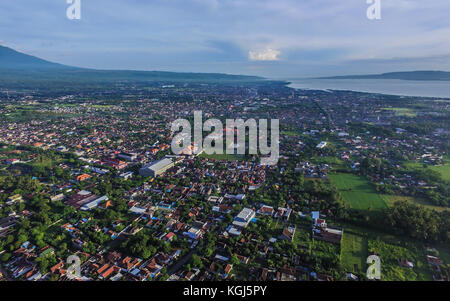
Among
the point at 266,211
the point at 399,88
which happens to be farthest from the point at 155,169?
the point at 399,88

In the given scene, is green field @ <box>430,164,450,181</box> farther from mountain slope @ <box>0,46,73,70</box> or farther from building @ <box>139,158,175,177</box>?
mountain slope @ <box>0,46,73,70</box>

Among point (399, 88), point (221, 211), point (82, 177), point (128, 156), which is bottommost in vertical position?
point (221, 211)

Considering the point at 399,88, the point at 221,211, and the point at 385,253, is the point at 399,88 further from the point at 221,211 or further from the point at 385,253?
the point at 221,211

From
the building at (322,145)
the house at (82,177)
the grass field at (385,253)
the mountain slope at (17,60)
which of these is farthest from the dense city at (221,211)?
the mountain slope at (17,60)

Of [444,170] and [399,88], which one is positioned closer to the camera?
[444,170]

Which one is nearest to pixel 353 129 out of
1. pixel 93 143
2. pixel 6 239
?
pixel 93 143

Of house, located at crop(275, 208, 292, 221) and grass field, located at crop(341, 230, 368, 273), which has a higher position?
house, located at crop(275, 208, 292, 221)

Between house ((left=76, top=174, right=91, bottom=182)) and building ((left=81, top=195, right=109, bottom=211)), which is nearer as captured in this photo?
building ((left=81, top=195, right=109, bottom=211))

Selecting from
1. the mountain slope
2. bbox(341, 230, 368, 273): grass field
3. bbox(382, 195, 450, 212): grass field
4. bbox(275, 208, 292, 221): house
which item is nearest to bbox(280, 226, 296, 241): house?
bbox(275, 208, 292, 221): house
